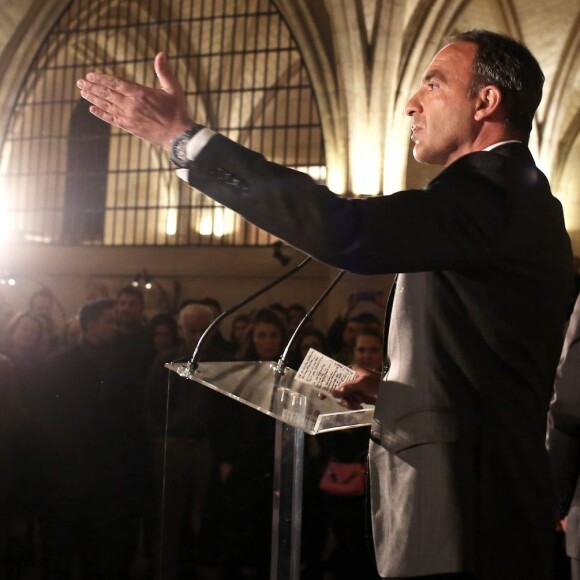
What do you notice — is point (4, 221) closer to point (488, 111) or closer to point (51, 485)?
point (51, 485)

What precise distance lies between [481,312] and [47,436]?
11.0 feet

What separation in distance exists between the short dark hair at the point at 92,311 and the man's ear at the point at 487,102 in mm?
3545

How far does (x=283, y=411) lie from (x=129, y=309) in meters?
4.16

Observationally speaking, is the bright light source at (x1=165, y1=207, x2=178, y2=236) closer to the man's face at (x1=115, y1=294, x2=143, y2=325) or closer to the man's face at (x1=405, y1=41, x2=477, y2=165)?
the man's face at (x1=115, y1=294, x2=143, y2=325)

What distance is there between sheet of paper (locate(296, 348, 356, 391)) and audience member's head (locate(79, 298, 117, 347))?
2.89 meters

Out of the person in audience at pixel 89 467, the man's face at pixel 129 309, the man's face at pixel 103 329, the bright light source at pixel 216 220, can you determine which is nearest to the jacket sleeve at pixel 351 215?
the person in audience at pixel 89 467

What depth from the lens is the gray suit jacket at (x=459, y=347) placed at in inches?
60.5

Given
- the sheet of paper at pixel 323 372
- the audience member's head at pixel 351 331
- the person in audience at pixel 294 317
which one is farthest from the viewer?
the person in audience at pixel 294 317

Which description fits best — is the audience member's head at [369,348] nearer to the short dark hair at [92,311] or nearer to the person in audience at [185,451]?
the person in audience at [185,451]

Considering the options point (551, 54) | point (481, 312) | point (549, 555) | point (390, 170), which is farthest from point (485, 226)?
point (551, 54)

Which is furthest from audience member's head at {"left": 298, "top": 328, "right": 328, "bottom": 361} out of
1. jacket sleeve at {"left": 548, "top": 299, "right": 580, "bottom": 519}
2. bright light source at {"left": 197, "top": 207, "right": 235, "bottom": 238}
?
bright light source at {"left": 197, "top": 207, "right": 235, "bottom": 238}

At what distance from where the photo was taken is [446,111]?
179 centimetres

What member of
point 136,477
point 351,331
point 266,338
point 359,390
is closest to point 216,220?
point 351,331

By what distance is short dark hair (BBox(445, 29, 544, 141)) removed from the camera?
5.85 ft
